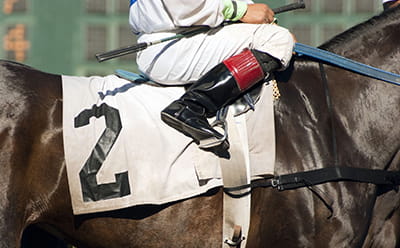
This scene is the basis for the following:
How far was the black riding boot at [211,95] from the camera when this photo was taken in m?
3.26

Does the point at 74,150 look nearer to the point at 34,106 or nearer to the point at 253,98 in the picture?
the point at 34,106

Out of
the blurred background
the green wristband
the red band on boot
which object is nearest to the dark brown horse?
the red band on boot

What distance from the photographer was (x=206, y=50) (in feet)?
11.2

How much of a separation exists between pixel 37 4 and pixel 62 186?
4.14 metres

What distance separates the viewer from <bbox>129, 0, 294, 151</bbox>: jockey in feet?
10.8

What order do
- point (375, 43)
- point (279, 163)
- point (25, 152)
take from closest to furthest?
point (25, 152) < point (279, 163) < point (375, 43)

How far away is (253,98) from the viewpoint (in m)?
3.41

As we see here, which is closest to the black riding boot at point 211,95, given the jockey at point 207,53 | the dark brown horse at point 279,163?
the jockey at point 207,53

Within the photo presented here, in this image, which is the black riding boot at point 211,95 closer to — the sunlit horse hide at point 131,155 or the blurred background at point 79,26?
the sunlit horse hide at point 131,155

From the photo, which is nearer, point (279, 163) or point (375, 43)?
point (279, 163)

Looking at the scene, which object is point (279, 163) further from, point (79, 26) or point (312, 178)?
point (79, 26)

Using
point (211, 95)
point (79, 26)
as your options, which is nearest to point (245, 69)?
point (211, 95)

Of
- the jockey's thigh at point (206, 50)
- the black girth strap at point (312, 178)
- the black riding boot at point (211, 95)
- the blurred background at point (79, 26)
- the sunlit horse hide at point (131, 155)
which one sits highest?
the blurred background at point (79, 26)

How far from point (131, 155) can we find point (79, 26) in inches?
160
